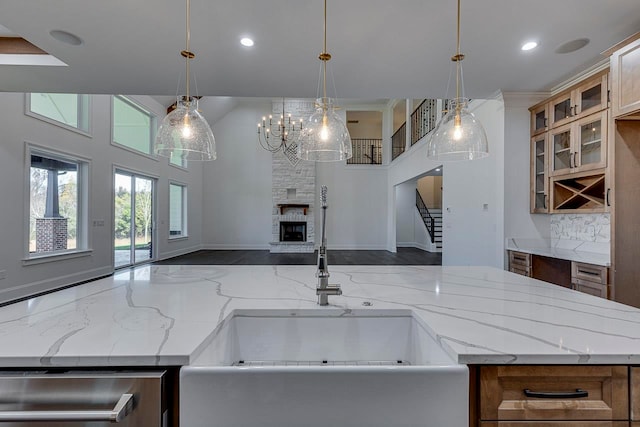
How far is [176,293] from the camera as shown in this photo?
145 centimetres

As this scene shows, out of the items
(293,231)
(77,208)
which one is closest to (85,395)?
(77,208)

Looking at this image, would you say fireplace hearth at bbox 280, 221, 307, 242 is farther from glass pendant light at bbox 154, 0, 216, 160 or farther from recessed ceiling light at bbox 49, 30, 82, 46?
glass pendant light at bbox 154, 0, 216, 160

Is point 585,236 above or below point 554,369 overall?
above

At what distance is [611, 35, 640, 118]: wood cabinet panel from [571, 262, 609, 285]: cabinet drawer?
126 centimetres

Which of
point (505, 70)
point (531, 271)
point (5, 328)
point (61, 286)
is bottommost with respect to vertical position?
point (61, 286)

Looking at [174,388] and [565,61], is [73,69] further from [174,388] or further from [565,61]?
[565,61]

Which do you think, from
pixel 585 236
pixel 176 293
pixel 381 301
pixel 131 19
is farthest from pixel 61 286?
pixel 585 236

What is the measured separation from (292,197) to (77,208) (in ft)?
17.9

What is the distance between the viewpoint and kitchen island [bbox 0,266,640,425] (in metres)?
0.83

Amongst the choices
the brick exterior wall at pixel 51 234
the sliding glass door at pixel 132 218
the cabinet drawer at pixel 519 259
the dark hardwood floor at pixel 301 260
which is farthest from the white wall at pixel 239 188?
the cabinet drawer at pixel 519 259

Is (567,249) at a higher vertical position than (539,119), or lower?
lower

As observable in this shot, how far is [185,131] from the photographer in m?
1.81

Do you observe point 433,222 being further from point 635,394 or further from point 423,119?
point 635,394

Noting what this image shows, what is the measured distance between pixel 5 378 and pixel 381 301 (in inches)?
46.6
